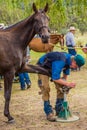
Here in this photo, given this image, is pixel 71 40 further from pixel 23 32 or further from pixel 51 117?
pixel 51 117

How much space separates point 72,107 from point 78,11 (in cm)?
911

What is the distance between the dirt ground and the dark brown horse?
1.08ft

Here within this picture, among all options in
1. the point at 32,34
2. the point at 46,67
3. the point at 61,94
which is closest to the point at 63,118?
the point at 61,94

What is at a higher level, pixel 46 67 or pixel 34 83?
pixel 46 67

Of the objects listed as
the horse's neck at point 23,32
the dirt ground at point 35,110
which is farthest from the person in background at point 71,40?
the horse's neck at point 23,32

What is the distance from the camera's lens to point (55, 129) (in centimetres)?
602

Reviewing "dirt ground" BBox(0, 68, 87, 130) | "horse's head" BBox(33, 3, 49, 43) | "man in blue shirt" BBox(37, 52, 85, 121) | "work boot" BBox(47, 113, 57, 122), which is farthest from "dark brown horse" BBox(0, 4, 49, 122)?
"work boot" BBox(47, 113, 57, 122)

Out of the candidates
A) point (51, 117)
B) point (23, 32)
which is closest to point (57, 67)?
point (51, 117)

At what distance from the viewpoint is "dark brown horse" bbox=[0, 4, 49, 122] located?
21.0ft

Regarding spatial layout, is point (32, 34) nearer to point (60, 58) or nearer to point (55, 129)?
point (60, 58)

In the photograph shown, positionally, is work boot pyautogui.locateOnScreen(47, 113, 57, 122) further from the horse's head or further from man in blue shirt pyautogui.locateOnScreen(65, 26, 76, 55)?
man in blue shirt pyautogui.locateOnScreen(65, 26, 76, 55)

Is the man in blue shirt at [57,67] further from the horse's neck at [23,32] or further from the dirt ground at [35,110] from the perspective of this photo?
the horse's neck at [23,32]

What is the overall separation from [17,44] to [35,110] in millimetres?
1495

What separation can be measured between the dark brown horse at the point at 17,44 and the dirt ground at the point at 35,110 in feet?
1.08
